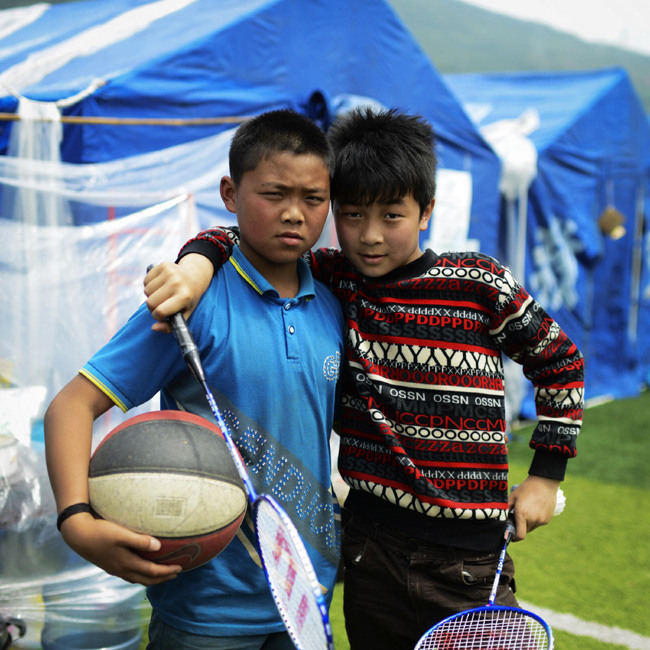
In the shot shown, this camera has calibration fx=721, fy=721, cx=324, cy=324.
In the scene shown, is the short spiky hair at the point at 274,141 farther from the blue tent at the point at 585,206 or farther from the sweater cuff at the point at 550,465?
the blue tent at the point at 585,206

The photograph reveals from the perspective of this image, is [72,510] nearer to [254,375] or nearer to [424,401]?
[254,375]

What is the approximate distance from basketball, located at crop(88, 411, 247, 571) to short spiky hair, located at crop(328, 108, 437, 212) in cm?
75

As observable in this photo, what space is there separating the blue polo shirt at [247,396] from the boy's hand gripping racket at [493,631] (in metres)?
0.33

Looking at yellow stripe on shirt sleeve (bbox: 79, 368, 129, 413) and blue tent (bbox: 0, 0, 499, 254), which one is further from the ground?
blue tent (bbox: 0, 0, 499, 254)

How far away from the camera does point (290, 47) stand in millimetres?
4680

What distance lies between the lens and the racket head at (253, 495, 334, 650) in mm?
1166

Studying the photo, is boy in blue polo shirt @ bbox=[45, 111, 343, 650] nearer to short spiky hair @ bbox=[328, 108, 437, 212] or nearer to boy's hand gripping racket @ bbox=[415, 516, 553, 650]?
short spiky hair @ bbox=[328, 108, 437, 212]

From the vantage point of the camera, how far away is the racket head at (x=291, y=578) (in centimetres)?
117

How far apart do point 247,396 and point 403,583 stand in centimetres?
67

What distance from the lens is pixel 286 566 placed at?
1.36 meters

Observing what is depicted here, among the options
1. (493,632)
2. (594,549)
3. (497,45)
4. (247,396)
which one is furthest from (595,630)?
(497,45)

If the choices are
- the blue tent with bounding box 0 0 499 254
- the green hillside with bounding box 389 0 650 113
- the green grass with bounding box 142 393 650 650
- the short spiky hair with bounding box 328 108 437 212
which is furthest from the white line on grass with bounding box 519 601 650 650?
the green hillside with bounding box 389 0 650 113

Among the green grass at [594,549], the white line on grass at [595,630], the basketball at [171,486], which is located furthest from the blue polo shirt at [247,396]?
the white line on grass at [595,630]

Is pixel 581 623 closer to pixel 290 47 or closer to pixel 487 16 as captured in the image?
pixel 290 47
